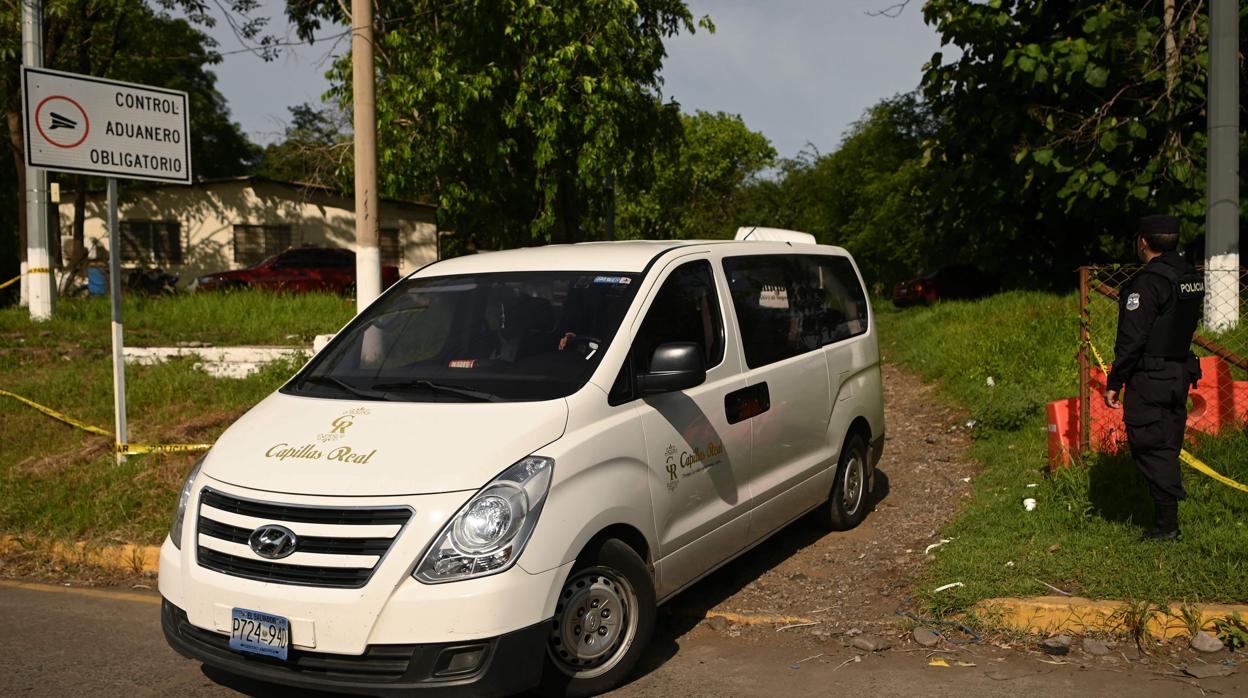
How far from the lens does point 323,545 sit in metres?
3.79

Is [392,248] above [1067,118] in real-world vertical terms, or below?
below

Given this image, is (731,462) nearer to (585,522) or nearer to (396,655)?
(585,522)

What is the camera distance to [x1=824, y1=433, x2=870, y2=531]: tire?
6.71 metres

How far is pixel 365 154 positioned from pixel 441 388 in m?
5.02

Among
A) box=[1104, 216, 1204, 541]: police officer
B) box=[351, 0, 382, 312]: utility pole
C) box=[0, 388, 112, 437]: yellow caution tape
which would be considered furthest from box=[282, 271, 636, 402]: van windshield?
box=[0, 388, 112, 437]: yellow caution tape

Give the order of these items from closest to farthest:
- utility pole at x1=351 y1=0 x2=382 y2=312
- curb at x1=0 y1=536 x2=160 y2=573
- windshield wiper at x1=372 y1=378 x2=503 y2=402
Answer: windshield wiper at x1=372 y1=378 x2=503 y2=402
curb at x1=0 y1=536 x2=160 y2=573
utility pole at x1=351 y1=0 x2=382 y2=312

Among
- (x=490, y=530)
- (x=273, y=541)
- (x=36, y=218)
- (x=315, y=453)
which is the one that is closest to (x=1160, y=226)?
(x=490, y=530)

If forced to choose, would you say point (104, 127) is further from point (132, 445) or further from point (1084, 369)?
point (1084, 369)

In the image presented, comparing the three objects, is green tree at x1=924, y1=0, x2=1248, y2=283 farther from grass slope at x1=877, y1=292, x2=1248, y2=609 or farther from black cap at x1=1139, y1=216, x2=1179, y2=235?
black cap at x1=1139, y1=216, x2=1179, y2=235

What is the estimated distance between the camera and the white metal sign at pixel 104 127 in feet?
23.9

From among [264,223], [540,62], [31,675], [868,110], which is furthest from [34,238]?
[868,110]

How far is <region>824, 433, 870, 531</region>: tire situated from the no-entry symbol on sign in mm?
5873

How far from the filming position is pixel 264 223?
100ft

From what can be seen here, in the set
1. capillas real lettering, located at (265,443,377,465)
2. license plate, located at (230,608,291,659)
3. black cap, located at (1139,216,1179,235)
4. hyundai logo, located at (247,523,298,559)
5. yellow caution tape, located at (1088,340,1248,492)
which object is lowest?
license plate, located at (230,608,291,659)
